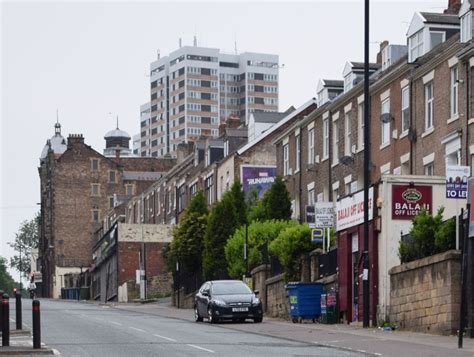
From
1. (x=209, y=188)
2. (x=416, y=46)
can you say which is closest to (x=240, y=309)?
(x=416, y=46)

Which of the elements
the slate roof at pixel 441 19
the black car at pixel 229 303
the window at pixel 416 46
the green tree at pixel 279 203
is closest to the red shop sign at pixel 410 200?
the black car at pixel 229 303

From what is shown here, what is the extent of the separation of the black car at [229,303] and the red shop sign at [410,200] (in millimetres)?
6185

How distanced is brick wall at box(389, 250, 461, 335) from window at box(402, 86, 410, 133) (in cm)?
1102

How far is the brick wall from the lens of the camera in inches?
1115

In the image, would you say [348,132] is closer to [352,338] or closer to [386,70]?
[386,70]

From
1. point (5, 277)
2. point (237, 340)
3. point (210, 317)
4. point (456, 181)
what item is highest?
point (456, 181)

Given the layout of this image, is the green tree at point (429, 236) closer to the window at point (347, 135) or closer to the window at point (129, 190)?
the window at point (347, 135)

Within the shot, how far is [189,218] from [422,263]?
119 feet

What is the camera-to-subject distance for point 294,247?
43875 mm

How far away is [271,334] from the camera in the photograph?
31672 millimetres

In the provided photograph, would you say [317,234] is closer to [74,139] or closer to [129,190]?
[74,139]

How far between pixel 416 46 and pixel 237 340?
63.6ft

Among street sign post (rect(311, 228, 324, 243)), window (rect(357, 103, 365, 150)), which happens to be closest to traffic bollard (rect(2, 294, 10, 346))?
street sign post (rect(311, 228, 324, 243))

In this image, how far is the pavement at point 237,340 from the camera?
77.6 feet
